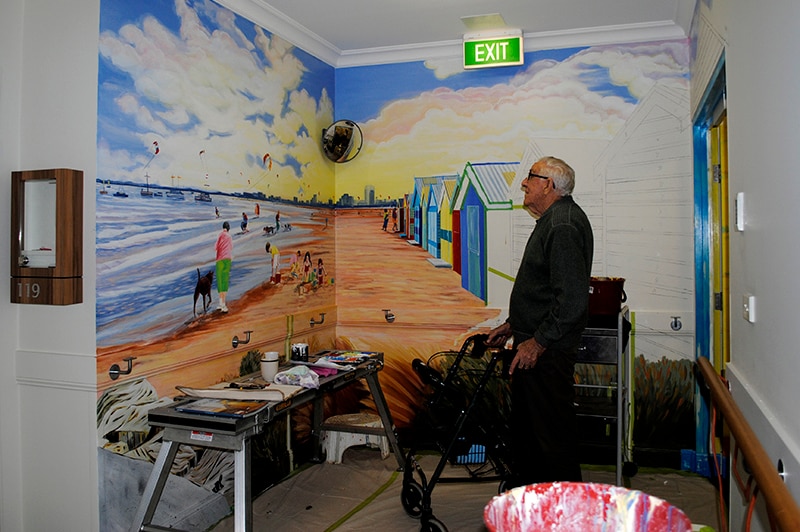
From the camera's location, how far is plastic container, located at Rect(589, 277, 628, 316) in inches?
142

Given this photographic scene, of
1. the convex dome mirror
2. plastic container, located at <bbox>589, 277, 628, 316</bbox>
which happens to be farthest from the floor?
the convex dome mirror

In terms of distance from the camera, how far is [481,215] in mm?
4578

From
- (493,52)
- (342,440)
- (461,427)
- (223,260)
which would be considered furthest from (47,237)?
(493,52)

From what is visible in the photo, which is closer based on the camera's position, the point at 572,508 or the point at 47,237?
the point at 572,508

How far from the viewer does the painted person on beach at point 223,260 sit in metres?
3.56

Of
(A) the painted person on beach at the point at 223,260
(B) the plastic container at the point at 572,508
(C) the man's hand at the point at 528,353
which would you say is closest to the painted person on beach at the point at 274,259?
(A) the painted person on beach at the point at 223,260

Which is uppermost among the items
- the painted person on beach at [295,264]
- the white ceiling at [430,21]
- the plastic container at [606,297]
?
the white ceiling at [430,21]

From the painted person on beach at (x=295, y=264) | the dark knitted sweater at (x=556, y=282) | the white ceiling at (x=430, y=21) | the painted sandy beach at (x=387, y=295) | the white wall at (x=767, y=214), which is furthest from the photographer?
the painted sandy beach at (x=387, y=295)

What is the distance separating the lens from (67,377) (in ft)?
9.32

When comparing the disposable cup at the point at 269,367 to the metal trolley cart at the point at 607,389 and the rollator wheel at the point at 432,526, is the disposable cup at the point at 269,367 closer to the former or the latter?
the rollator wheel at the point at 432,526

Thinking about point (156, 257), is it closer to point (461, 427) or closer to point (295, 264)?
point (295, 264)

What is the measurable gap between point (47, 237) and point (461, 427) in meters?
2.03

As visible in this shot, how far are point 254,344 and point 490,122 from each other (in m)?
2.17

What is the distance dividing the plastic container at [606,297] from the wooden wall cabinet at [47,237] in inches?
100
